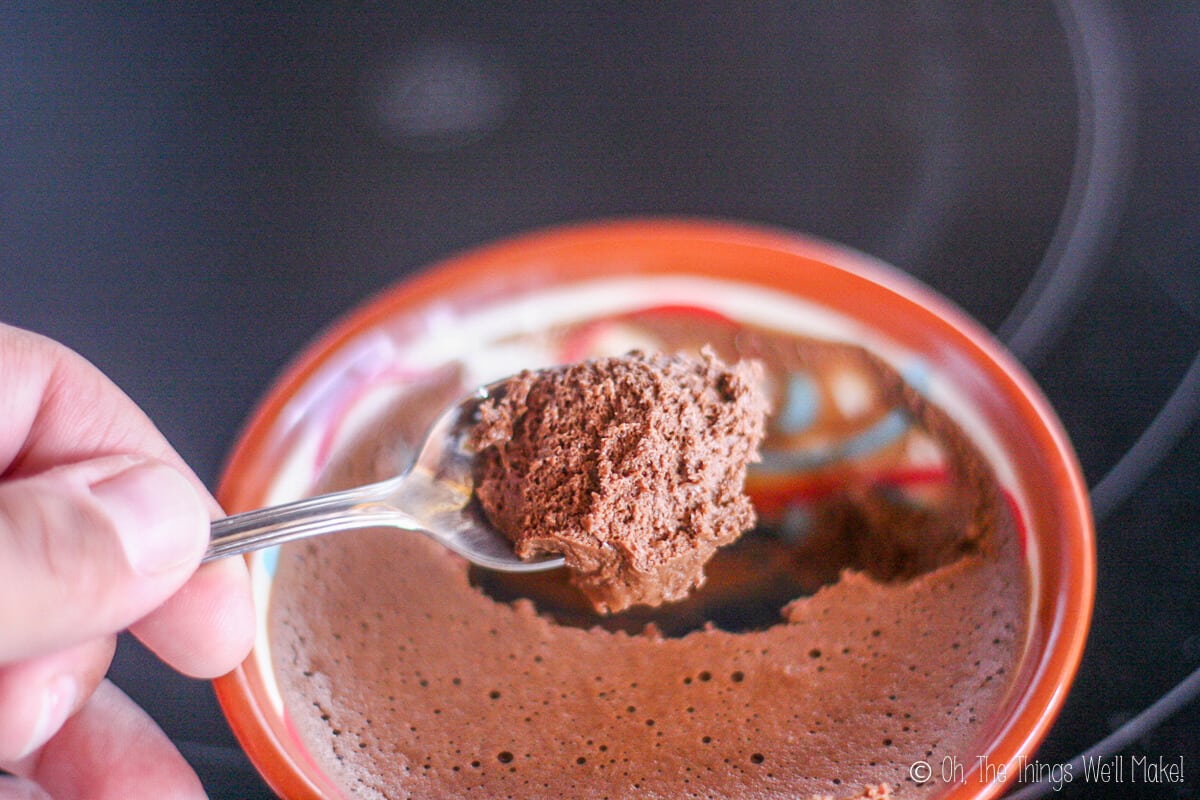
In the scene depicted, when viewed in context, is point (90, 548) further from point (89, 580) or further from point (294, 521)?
point (294, 521)

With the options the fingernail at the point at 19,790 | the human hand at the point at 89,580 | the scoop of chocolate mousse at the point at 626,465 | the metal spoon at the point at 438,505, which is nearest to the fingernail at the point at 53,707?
the human hand at the point at 89,580

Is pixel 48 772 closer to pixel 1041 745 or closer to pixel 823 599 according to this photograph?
pixel 823 599

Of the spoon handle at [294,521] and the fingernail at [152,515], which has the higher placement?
the fingernail at [152,515]

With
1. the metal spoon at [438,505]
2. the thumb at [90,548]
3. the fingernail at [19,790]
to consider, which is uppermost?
the thumb at [90,548]

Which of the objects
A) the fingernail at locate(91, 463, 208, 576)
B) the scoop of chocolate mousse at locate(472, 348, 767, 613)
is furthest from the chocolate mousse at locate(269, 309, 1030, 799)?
the fingernail at locate(91, 463, 208, 576)

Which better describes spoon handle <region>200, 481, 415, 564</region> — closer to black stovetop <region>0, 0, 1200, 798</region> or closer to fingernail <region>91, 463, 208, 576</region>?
fingernail <region>91, 463, 208, 576</region>

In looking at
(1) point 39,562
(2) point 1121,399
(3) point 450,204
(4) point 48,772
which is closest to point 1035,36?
(2) point 1121,399

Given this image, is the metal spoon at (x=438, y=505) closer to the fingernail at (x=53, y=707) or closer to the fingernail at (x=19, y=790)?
the fingernail at (x=53, y=707)
